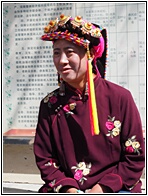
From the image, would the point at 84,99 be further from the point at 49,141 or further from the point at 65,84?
the point at 49,141

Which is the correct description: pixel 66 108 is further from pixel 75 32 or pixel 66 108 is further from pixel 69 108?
pixel 75 32

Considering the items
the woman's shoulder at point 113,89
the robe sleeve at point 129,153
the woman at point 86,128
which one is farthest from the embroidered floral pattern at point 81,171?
the woman's shoulder at point 113,89

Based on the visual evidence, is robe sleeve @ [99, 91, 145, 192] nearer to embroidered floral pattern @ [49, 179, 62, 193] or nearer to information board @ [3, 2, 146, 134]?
embroidered floral pattern @ [49, 179, 62, 193]

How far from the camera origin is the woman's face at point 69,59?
1811 millimetres

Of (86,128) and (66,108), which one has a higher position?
(66,108)

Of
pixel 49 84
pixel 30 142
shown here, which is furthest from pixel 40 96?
pixel 30 142

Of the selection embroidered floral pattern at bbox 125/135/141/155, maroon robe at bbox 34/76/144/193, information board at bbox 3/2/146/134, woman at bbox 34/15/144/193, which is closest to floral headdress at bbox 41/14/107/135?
woman at bbox 34/15/144/193

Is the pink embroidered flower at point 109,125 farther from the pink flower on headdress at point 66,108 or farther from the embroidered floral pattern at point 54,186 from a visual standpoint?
the embroidered floral pattern at point 54,186

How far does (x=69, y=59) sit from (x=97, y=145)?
0.54m

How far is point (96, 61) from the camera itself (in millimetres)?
2041

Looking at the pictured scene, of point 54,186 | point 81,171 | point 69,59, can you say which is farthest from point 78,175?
point 69,59

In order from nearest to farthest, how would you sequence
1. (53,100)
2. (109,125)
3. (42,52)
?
(109,125) < (53,100) < (42,52)

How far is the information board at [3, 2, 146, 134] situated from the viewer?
2.93 metres

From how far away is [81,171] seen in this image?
1.89m
